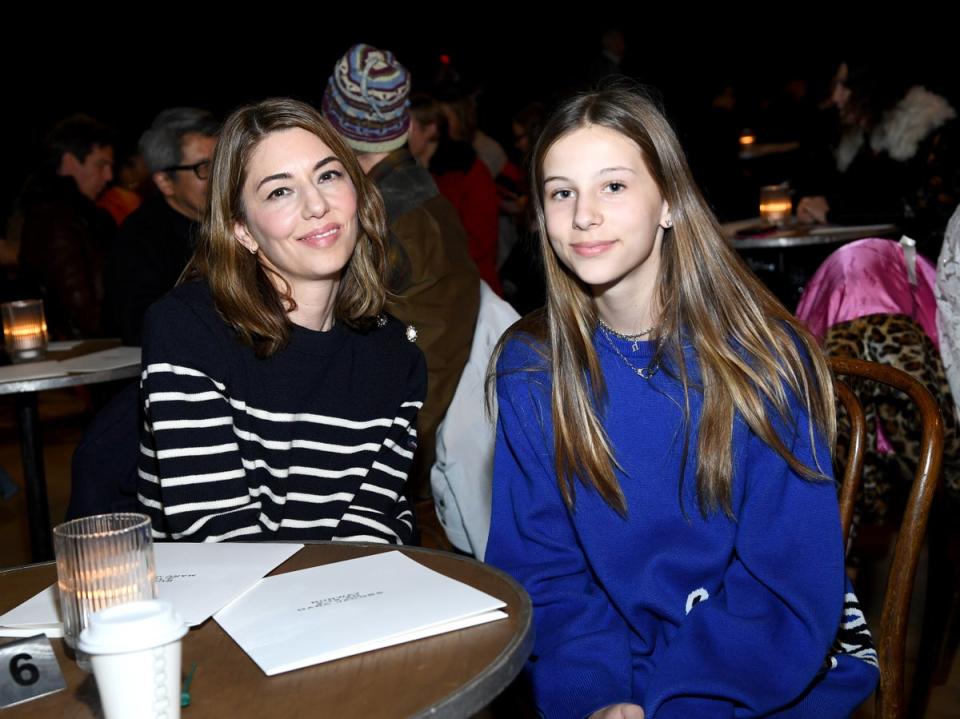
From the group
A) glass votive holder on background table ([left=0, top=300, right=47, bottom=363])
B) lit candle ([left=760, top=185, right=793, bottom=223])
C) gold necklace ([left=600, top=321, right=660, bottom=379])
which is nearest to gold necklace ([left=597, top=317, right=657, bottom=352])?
gold necklace ([left=600, top=321, right=660, bottom=379])

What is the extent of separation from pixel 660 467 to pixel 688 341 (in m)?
0.21

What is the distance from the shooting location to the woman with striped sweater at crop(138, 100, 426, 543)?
190 cm

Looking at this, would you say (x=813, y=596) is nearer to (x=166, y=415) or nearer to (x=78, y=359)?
(x=166, y=415)

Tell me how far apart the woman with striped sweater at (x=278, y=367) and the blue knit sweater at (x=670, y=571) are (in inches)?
15.3

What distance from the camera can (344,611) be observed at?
1245 mm

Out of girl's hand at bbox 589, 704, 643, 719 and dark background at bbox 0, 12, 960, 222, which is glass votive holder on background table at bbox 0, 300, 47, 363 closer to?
girl's hand at bbox 589, 704, 643, 719

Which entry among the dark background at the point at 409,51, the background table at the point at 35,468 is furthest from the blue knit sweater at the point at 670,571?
the dark background at the point at 409,51

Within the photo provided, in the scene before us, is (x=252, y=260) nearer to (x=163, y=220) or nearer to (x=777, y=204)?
(x=163, y=220)

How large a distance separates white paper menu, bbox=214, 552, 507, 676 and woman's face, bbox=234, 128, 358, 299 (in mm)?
821

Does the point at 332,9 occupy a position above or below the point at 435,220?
above

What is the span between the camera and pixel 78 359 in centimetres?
324

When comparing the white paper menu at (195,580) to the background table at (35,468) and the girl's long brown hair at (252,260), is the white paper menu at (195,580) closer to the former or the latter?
the girl's long brown hair at (252,260)

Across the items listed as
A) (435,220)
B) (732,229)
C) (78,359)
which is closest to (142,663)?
(435,220)

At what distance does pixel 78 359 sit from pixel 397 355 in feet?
4.88
